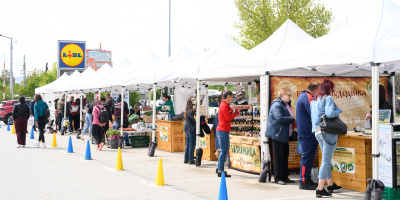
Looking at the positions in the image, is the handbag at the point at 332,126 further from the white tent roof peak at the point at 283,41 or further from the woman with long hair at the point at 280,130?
the white tent roof peak at the point at 283,41

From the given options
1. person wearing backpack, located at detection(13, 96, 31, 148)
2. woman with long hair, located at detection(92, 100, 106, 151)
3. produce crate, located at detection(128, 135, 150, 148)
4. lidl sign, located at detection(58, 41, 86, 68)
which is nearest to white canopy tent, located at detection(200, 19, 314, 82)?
woman with long hair, located at detection(92, 100, 106, 151)

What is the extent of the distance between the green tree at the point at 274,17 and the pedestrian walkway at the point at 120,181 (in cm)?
1916

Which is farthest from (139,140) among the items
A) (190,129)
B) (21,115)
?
(190,129)

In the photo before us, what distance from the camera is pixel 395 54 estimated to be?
6719mm

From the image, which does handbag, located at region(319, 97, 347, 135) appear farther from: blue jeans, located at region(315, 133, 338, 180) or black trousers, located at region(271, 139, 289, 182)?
black trousers, located at region(271, 139, 289, 182)

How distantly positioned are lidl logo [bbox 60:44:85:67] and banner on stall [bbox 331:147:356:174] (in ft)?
112

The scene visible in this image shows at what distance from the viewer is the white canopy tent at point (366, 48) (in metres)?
6.90

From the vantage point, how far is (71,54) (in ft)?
132

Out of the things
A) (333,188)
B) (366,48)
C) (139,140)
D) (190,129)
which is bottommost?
(333,188)

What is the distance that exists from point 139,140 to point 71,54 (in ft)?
82.4

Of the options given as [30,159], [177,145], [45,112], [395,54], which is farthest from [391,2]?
[45,112]

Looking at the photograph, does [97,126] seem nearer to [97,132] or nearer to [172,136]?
[97,132]

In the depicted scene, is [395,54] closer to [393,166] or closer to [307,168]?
[393,166]

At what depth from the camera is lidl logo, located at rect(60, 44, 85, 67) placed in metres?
39.7
